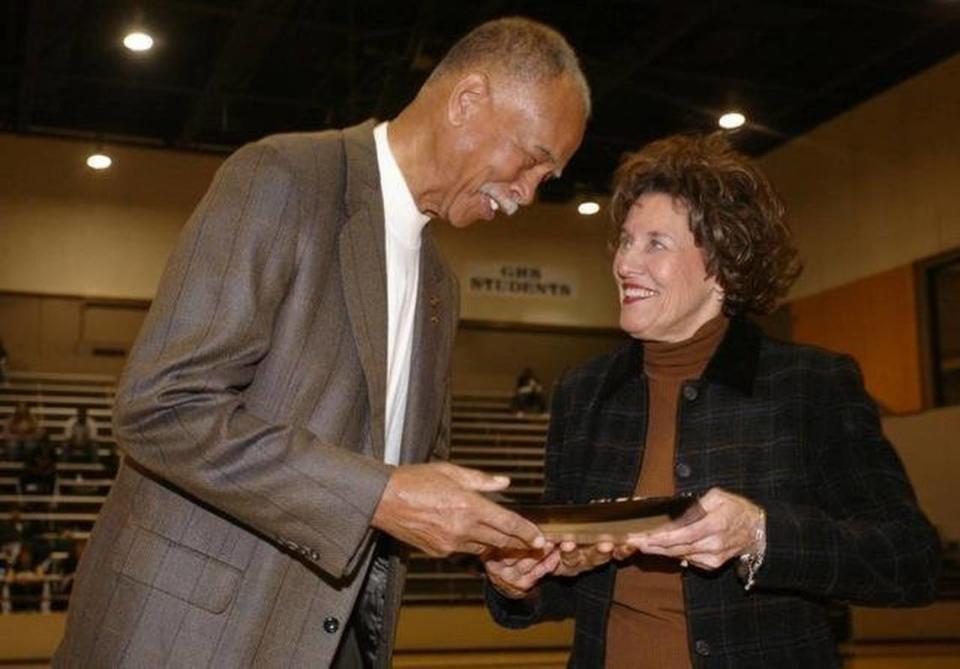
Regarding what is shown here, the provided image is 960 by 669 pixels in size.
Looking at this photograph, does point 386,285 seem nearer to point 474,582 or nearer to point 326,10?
point 326,10

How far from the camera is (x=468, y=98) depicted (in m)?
2.16

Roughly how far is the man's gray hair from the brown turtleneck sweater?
0.59m

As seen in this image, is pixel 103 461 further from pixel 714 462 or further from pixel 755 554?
pixel 755 554

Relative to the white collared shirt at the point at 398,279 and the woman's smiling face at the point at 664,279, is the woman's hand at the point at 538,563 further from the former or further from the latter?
the woman's smiling face at the point at 664,279

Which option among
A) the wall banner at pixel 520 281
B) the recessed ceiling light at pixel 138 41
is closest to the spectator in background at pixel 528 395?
the wall banner at pixel 520 281

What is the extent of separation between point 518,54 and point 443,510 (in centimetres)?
89

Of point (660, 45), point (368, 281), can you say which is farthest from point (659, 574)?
point (660, 45)

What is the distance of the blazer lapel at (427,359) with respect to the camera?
2.12m

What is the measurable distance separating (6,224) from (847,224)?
10.7m

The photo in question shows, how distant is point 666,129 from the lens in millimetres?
15062

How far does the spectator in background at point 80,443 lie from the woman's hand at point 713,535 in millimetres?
13027

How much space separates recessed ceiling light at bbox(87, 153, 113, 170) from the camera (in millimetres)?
15461

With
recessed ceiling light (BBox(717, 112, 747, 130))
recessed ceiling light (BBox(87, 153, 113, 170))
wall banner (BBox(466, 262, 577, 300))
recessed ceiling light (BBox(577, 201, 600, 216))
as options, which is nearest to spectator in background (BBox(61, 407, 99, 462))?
recessed ceiling light (BBox(87, 153, 113, 170))

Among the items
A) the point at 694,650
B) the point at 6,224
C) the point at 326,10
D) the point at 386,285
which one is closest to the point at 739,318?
the point at 694,650
